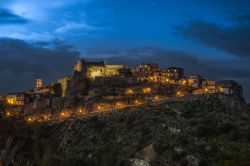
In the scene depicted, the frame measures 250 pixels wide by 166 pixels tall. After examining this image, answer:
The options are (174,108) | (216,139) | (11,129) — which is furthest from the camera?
(174,108)

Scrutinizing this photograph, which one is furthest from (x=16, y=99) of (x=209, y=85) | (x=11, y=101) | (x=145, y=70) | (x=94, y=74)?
(x=209, y=85)

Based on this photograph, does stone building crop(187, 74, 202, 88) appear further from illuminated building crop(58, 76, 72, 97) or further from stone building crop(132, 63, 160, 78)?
illuminated building crop(58, 76, 72, 97)

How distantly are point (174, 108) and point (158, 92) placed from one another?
43.1 feet

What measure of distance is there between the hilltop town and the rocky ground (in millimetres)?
4244

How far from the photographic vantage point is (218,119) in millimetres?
67375

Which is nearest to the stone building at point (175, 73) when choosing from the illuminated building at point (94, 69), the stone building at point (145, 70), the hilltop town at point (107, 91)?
the hilltop town at point (107, 91)

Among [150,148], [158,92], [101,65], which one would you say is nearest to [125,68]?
[101,65]

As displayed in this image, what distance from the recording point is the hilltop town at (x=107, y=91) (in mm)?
86625

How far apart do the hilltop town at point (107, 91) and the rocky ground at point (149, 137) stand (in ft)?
13.9

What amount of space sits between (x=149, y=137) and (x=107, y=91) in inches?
1149

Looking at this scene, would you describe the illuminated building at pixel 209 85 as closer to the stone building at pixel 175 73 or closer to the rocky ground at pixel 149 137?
the stone building at pixel 175 73

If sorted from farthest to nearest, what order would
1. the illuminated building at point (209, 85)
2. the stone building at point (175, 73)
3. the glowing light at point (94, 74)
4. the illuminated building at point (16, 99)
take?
1. the illuminated building at point (16, 99)
2. the glowing light at point (94, 74)
3. the stone building at point (175, 73)
4. the illuminated building at point (209, 85)

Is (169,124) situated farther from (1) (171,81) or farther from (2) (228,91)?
(1) (171,81)

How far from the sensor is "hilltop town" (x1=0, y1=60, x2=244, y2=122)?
86.6 meters
